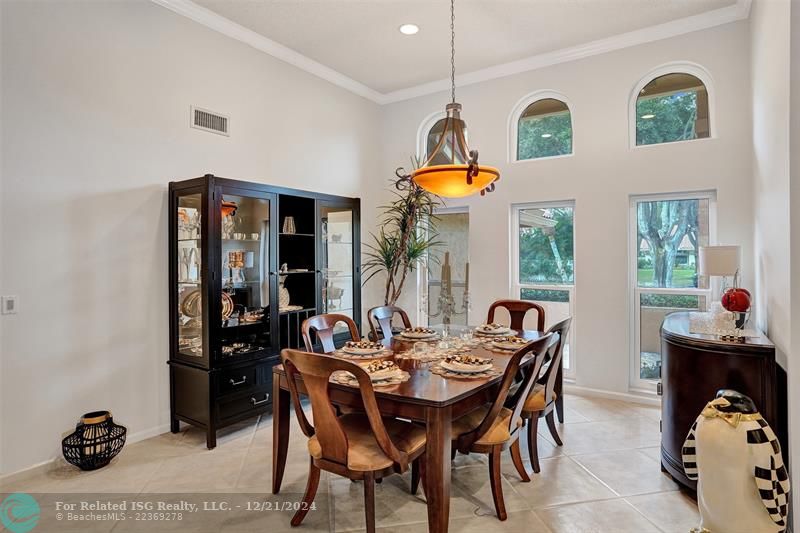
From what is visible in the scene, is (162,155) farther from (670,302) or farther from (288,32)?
(670,302)

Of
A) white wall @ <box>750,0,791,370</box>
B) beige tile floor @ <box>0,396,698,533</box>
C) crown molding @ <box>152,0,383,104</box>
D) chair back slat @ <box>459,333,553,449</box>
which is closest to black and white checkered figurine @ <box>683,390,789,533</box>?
beige tile floor @ <box>0,396,698,533</box>

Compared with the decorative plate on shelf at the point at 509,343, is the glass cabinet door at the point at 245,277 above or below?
above

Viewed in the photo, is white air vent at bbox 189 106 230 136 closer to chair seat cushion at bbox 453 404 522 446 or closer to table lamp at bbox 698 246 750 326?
chair seat cushion at bbox 453 404 522 446

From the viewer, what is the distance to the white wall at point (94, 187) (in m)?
2.71

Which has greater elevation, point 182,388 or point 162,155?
point 162,155

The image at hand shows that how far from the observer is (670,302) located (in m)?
4.05

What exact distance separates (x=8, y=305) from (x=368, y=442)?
2325 millimetres

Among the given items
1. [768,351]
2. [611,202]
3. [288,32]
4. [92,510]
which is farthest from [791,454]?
[288,32]

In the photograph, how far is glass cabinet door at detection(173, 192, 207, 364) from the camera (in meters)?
3.27

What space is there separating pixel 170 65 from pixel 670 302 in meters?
4.67

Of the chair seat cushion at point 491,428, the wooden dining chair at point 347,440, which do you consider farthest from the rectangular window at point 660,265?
the wooden dining chair at point 347,440

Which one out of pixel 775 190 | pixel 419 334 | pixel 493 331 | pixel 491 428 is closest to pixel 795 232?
pixel 775 190

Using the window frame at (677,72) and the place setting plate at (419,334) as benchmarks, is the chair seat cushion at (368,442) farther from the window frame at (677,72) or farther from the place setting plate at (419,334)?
the window frame at (677,72)

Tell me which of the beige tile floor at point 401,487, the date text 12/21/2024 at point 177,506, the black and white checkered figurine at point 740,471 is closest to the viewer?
the black and white checkered figurine at point 740,471
